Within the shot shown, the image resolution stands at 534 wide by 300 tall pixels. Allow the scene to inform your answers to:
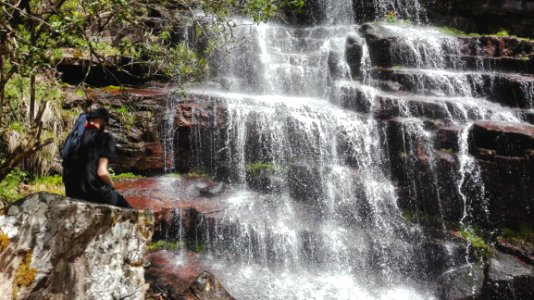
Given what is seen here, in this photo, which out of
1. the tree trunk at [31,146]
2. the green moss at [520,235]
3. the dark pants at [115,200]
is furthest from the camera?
the green moss at [520,235]

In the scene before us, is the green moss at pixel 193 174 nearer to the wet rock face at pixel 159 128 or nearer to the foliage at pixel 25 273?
the wet rock face at pixel 159 128

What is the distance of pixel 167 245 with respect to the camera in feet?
28.5

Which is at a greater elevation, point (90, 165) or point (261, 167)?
point (90, 165)

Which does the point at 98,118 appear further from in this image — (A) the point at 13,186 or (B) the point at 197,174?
(B) the point at 197,174

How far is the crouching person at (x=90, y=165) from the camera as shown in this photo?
14.1ft

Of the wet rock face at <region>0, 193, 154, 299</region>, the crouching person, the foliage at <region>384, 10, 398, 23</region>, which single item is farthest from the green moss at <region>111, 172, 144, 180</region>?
the foliage at <region>384, 10, 398, 23</region>

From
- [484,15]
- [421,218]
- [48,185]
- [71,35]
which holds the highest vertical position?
[484,15]

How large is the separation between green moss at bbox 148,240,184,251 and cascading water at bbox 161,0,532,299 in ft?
2.05

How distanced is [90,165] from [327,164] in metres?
8.02

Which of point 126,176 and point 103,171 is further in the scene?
point 126,176

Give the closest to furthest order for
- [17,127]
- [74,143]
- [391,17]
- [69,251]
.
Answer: [69,251] < [74,143] < [17,127] < [391,17]

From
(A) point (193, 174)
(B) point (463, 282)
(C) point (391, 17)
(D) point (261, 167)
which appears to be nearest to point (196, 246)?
(A) point (193, 174)

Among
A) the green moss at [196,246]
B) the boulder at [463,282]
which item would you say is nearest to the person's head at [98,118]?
the green moss at [196,246]

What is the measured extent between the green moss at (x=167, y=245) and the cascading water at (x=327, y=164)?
625 mm
